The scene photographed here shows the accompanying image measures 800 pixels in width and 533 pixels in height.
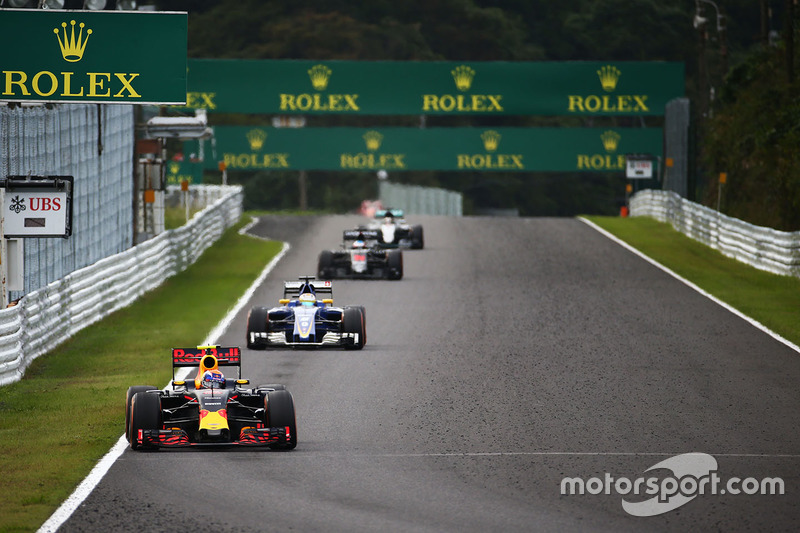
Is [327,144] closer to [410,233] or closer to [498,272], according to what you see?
[410,233]

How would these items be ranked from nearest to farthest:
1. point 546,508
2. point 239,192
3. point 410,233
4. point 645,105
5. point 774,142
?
point 546,508 < point 410,233 < point 774,142 < point 239,192 < point 645,105

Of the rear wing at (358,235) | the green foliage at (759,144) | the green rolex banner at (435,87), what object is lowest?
the rear wing at (358,235)

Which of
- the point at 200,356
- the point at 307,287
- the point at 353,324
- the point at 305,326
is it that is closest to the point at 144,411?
the point at 200,356

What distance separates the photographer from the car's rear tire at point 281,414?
12.8 metres

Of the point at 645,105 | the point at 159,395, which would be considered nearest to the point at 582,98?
the point at 645,105

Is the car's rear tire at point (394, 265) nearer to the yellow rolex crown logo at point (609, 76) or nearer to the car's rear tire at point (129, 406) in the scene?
the car's rear tire at point (129, 406)

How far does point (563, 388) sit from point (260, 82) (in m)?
42.5

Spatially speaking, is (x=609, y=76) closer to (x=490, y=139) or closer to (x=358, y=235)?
(x=490, y=139)

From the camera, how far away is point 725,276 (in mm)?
32000

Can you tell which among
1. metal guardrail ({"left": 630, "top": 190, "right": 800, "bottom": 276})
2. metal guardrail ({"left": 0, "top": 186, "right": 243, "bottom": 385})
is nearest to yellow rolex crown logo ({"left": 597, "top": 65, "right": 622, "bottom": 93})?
metal guardrail ({"left": 630, "top": 190, "right": 800, "bottom": 276})

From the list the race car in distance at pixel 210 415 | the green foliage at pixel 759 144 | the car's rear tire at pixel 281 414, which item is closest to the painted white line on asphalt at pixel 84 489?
the race car in distance at pixel 210 415

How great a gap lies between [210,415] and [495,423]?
312 centimetres

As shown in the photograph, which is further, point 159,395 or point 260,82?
point 260,82

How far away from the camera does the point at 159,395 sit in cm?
1280
